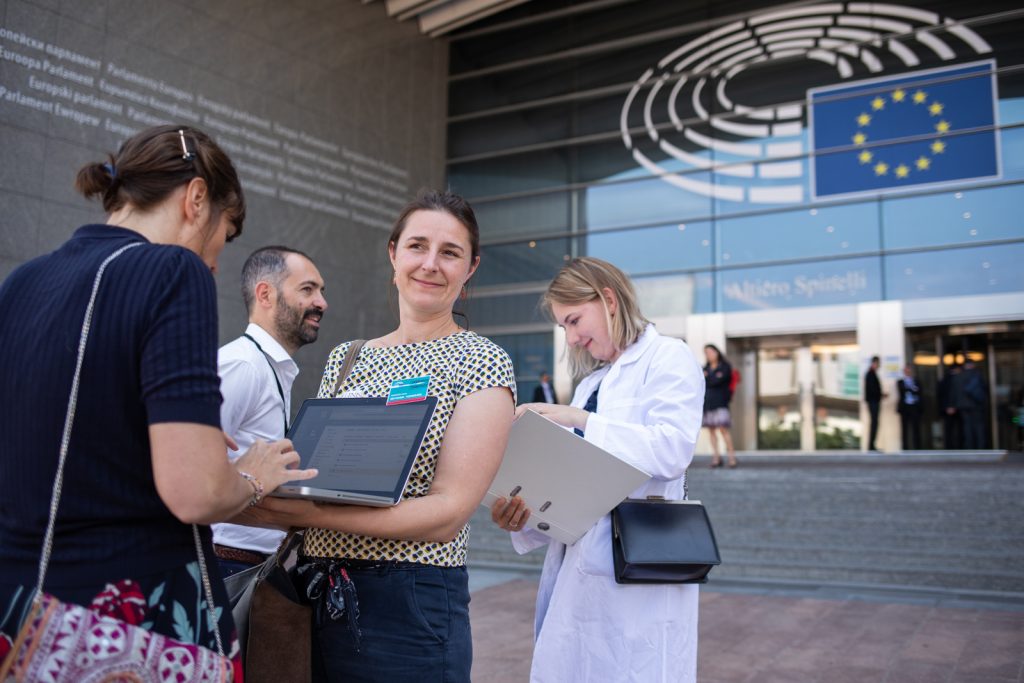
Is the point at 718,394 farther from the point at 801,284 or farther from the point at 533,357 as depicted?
the point at 533,357

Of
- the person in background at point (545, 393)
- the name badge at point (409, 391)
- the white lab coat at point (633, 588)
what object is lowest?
the white lab coat at point (633, 588)

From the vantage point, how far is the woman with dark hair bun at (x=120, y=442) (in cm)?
120

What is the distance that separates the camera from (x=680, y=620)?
Answer: 8.23 ft

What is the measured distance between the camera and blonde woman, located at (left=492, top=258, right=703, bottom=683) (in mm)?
2449

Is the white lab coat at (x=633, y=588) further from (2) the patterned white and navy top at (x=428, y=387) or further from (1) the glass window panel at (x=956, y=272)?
(1) the glass window panel at (x=956, y=272)

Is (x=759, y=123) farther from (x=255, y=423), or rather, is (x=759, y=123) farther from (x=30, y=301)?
(x=30, y=301)

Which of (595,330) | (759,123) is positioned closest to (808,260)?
(759,123)

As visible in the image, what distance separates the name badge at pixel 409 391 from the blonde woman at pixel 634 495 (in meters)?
0.79

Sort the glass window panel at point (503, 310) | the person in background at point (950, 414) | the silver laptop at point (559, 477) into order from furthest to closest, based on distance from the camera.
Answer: the glass window panel at point (503, 310)
the person in background at point (950, 414)
the silver laptop at point (559, 477)

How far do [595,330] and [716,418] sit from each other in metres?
10.2

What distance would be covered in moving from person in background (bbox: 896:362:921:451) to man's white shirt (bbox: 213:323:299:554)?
1464cm

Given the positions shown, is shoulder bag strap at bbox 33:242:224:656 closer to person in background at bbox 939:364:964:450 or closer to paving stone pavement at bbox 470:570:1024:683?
paving stone pavement at bbox 470:570:1024:683

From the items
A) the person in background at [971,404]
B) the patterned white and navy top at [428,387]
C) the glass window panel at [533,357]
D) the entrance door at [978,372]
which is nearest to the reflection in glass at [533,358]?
the glass window panel at [533,357]

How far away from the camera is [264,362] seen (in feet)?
9.77
